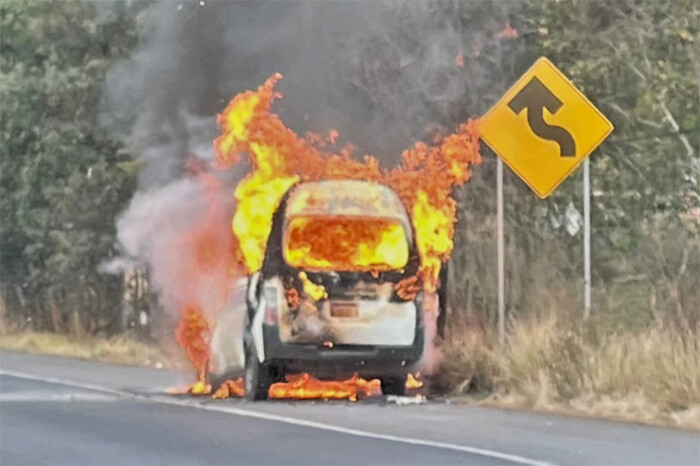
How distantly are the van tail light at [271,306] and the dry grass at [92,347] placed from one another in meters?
7.40

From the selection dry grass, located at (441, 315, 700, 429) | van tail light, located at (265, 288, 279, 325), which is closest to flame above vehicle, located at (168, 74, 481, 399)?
van tail light, located at (265, 288, 279, 325)

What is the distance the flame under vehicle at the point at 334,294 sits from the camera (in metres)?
15.0

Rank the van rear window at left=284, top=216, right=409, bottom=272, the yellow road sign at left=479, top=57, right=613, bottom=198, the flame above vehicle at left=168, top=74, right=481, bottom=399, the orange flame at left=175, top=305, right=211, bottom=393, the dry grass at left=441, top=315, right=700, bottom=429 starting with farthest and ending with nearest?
the orange flame at left=175, top=305, right=211, bottom=393
the yellow road sign at left=479, top=57, right=613, bottom=198
the flame above vehicle at left=168, top=74, right=481, bottom=399
the van rear window at left=284, top=216, right=409, bottom=272
the dry grass at left=441, top=315, right=700, bottom=429

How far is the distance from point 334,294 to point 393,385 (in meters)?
1.72

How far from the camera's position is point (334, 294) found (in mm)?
15008

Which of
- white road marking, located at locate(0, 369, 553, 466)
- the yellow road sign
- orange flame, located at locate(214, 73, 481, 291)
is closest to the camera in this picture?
white road marking, located at locate(0, 369, 553, 466)

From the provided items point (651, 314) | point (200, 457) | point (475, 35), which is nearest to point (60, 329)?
point (475, 35)

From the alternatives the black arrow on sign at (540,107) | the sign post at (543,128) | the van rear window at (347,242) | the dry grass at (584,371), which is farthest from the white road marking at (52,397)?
the black arrow on sign at (540,107)

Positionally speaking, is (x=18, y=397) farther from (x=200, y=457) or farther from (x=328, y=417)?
(x=200, y=457)

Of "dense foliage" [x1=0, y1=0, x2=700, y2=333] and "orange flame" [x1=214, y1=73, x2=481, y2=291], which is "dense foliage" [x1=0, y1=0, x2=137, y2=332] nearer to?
"dense foliage" [x1=0, y1=0, x2=700, y2=333]

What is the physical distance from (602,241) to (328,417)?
8272 millimetres

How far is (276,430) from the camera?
13.2 metres

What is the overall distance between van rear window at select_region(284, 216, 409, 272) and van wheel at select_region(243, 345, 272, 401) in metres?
1.04

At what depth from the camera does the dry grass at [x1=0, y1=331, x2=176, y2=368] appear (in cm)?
2464
